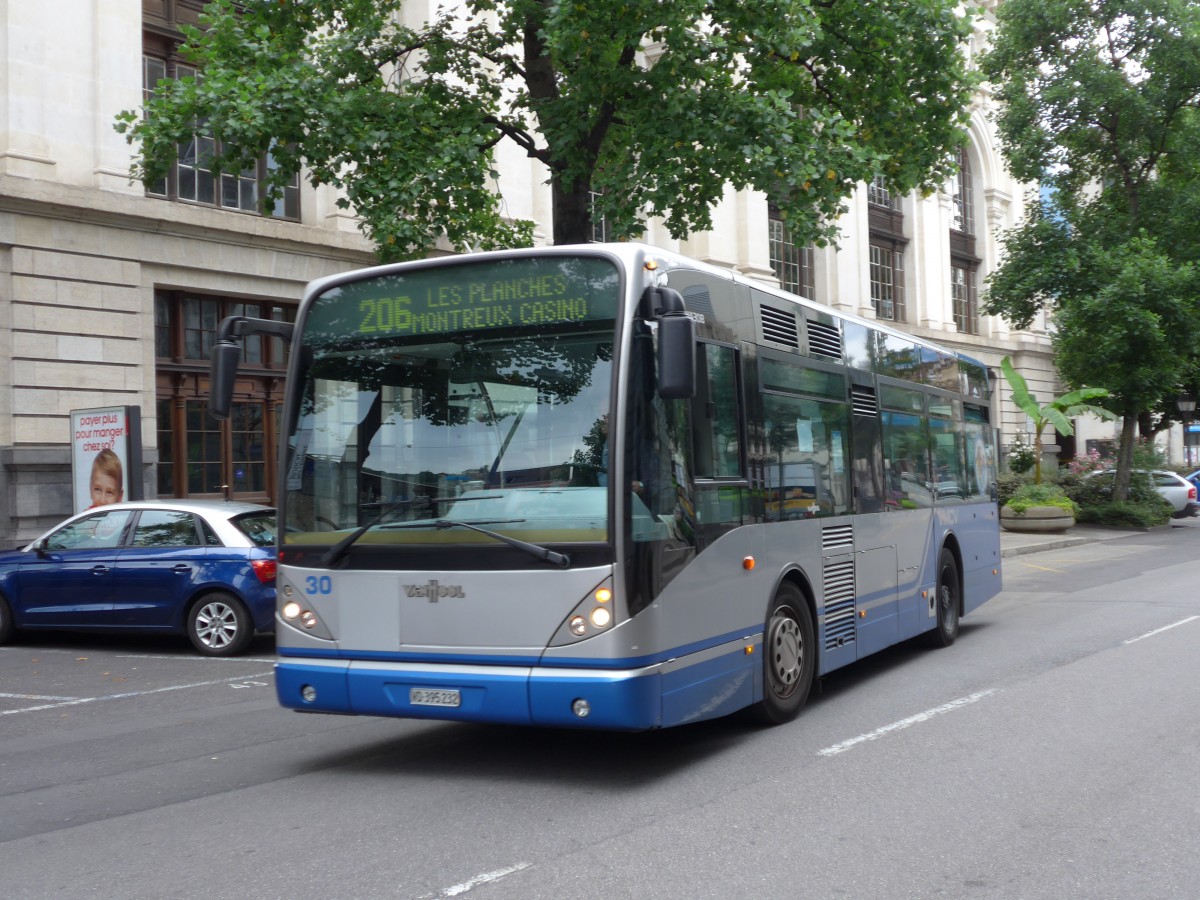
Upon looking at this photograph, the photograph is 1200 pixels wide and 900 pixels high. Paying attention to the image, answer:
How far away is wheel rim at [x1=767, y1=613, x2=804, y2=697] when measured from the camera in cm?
800

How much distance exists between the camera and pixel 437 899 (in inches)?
188

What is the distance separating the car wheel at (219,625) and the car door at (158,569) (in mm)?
178

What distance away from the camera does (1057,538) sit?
28594 mm

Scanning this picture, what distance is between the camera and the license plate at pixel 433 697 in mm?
6648

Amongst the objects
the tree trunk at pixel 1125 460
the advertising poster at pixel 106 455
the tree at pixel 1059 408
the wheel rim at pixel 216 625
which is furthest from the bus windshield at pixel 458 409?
the tree trunk at pixel 1125 460

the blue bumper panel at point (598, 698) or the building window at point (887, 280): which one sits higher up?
the building window at point (887, 280)

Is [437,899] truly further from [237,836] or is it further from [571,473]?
[571,473]

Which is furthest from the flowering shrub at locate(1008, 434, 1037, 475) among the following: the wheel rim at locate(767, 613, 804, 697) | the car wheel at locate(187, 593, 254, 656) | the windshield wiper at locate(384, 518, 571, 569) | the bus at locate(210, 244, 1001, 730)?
the windshield wiper at locate(384, 518, 571, 569)

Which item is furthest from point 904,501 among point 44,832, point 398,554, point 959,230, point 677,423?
point 959,230

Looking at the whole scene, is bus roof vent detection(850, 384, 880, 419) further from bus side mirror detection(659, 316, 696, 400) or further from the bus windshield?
bus side mirror detection(659, 316, 696, 400)

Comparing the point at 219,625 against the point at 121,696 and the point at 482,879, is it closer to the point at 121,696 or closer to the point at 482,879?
the point at 121,696

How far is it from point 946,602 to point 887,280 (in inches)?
1143

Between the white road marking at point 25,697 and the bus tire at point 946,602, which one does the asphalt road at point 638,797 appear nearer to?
the white road marking at point 25,697

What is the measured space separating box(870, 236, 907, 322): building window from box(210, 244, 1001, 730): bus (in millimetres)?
32214
